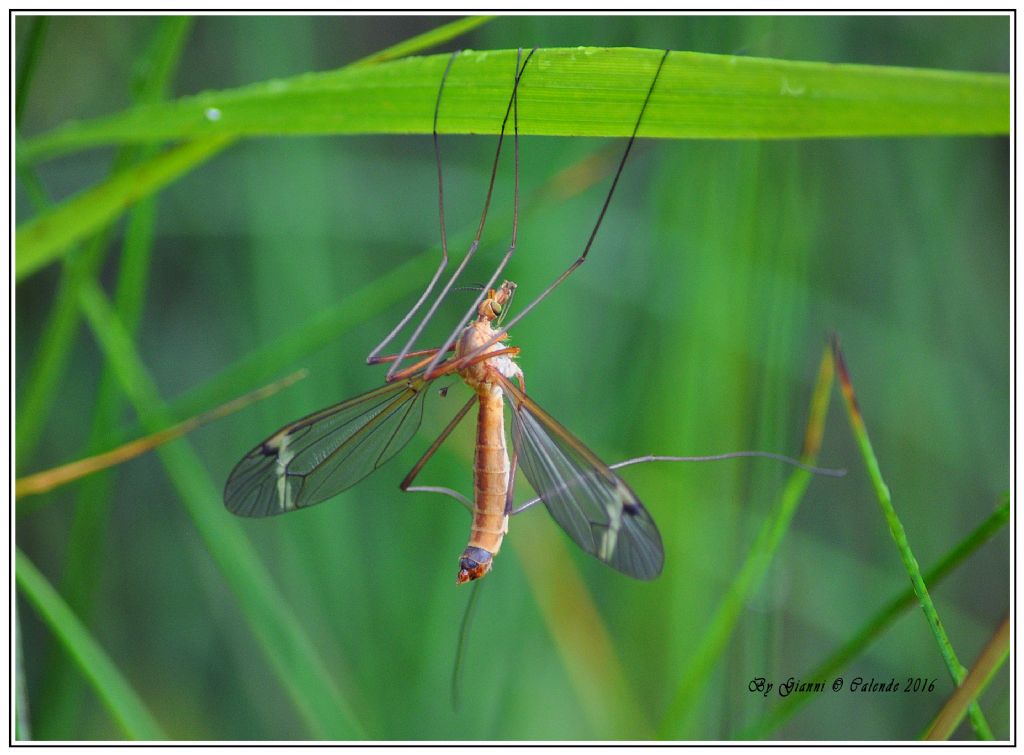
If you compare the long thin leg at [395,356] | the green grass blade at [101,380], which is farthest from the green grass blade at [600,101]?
the long thin leg at [395,356]

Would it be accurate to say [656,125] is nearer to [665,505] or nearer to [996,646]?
[996,646]

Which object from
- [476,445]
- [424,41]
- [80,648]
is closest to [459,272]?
[476,445]

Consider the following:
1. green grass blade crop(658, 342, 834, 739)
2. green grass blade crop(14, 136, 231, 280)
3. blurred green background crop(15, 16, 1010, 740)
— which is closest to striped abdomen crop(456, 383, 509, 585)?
blurred green background crop(15, 16, 1010, 740)

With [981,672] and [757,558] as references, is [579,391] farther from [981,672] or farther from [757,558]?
[981,672]

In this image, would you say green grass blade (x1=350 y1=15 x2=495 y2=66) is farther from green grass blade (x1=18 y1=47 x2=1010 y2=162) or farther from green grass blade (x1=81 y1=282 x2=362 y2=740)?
green grass blade (x1=81 y1=282 x2=362 y2=740)

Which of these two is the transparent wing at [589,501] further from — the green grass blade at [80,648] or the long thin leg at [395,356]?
the green grass blade at [80,648]

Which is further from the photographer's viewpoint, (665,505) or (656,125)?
(665,505)
